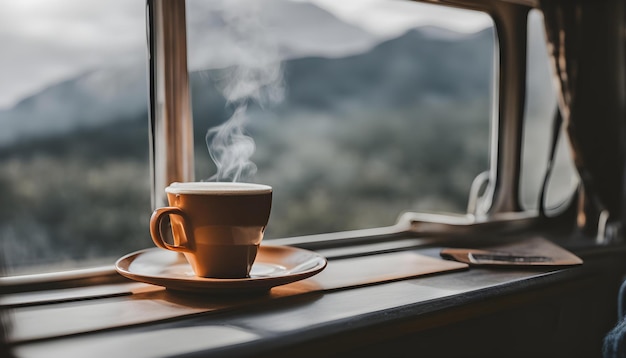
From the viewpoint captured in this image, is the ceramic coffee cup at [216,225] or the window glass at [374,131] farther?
the window glass at [374,131]

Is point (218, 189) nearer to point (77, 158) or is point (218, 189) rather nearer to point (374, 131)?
point (77, 158)

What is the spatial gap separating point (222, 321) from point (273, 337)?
0.31ft

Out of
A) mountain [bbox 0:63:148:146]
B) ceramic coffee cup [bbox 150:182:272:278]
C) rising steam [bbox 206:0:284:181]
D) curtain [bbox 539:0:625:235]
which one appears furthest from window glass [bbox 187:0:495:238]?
ceramic coffee cup [bbox 150:182:272:278]

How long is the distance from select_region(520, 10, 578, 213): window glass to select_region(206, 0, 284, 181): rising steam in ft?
2.65

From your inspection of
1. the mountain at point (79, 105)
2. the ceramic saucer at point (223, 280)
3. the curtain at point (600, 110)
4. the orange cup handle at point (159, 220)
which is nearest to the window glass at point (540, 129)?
the curtain at point (600, 110)

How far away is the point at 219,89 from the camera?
1.14m

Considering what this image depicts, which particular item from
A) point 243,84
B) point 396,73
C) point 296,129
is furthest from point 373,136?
point 243,84

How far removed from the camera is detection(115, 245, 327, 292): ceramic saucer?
0.81 metres

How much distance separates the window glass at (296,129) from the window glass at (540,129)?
4.25m

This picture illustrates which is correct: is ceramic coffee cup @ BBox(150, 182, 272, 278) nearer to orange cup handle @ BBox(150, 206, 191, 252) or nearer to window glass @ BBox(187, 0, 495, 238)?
orange cup handle @ BBox(150, 206, 191, 252)

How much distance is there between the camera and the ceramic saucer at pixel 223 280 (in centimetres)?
81

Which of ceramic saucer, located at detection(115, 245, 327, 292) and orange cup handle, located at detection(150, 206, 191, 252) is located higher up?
orange cup handle, located at detection(150, 206, 191, 252)

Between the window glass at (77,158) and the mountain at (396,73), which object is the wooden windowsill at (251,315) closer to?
the window glass at (77,158)

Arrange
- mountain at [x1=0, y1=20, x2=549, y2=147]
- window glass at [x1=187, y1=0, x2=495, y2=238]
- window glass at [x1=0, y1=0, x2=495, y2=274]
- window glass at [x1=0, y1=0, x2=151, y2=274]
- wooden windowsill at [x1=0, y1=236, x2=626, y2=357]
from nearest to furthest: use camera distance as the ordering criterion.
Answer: wooden windowsill at [x1=0, y1=236, x2=626, y2=357] → window glass at [x1=0, y1=0, x2=495, y2=274] → window glass at [x1=0, y1=0, x2=151, y2=274] → mountain at [x1=0, y1=20, x2=549, y2=147] → window glass at [x1=187, y1=0, x2=495, y2=238]
